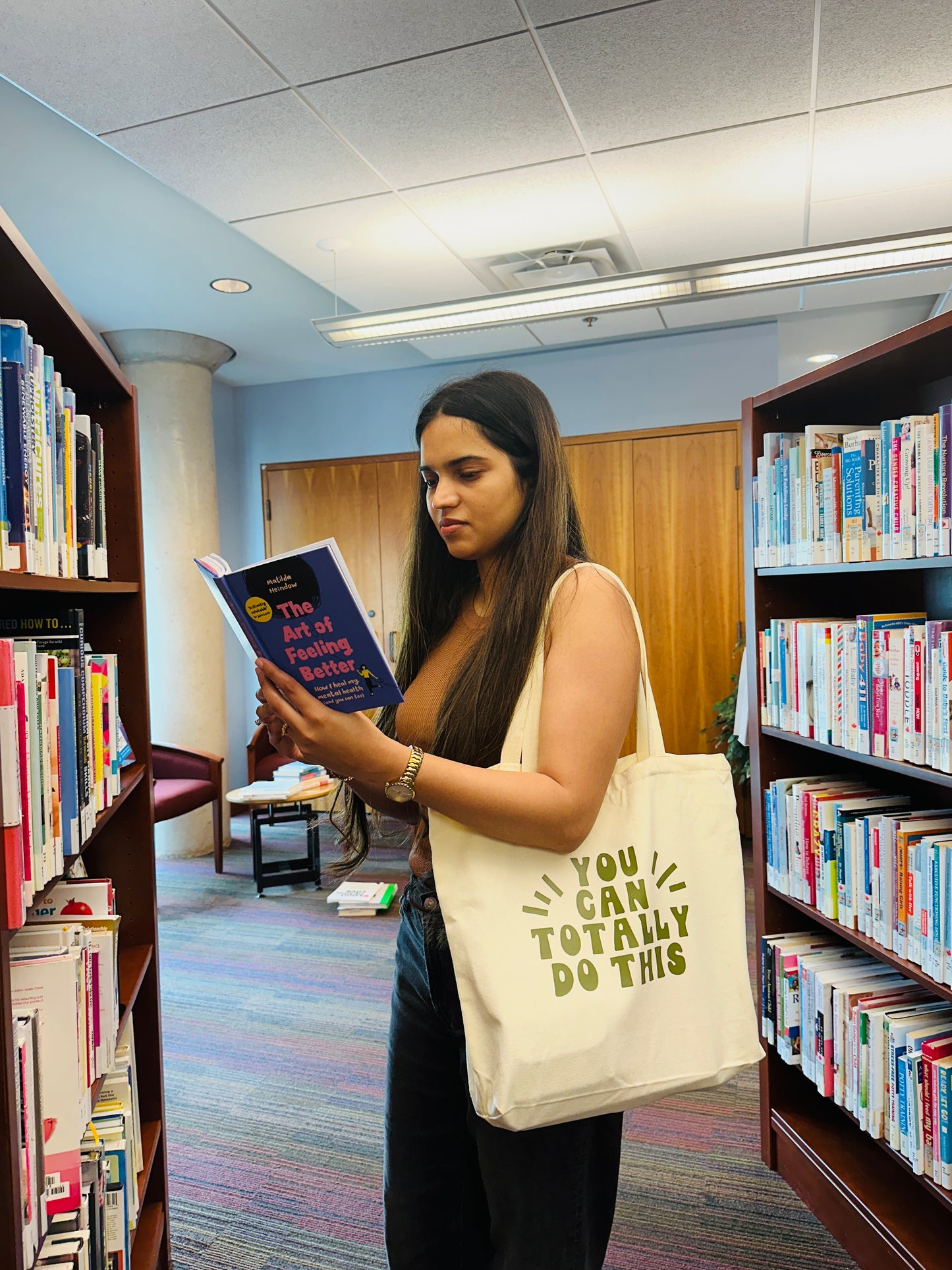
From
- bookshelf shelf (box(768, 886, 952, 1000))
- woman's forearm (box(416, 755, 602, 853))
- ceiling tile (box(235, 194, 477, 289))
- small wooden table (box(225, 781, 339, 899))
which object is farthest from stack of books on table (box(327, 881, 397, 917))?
woman's forearm (box(416, 755, 602, 853))

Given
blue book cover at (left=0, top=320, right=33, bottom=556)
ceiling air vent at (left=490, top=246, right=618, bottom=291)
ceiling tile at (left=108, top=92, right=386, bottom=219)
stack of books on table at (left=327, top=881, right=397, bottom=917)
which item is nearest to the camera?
blue book cover at (left=0, top=320, right=33, bottom=556)

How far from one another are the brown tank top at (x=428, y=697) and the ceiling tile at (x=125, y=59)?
178 cm

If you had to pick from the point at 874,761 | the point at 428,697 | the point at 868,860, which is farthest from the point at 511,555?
the point at 868,860

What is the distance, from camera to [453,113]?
2549 mm

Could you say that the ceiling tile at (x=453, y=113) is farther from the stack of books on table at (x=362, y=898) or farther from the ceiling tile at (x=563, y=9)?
the stack of books on table at (x=362, y=898)

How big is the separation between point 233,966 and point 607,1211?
8.58 ft

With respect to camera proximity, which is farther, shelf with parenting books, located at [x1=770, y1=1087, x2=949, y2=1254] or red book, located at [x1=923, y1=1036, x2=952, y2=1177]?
shelf with parenting books, located at [x1=770, y1=1087, x2=949, y2=1254]

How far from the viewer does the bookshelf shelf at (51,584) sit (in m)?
0.89

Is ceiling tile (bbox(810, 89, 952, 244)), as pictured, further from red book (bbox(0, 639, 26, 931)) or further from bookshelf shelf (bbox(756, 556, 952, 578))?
red book (bbox(0, 639, 26, 931))

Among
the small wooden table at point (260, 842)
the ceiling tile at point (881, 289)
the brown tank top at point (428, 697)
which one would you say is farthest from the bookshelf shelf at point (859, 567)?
the small wooden table at point (260, 842)

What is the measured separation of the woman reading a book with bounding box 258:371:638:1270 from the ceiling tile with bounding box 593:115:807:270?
212cm

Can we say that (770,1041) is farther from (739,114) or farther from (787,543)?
(739,114)

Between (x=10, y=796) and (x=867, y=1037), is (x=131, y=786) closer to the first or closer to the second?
(x=10, y=796)

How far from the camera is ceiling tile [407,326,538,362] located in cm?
477
